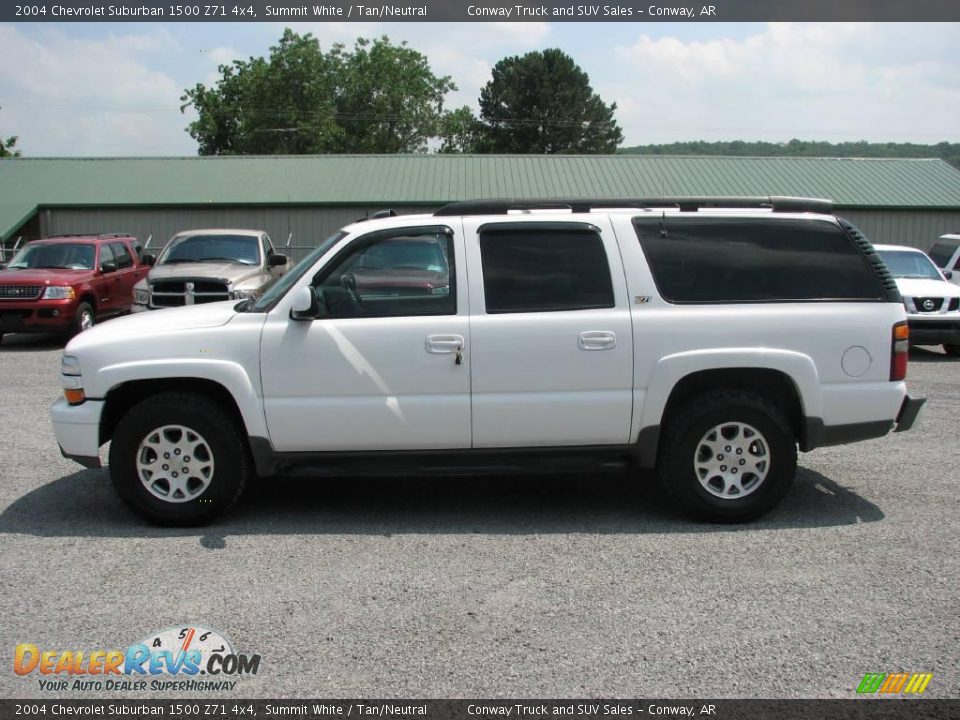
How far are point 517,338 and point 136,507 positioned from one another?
2.57 metres

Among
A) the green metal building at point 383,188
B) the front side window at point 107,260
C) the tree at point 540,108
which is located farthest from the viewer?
the tree at point 540,108

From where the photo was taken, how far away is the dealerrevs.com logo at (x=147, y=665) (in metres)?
3.79

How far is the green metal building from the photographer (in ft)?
95.7

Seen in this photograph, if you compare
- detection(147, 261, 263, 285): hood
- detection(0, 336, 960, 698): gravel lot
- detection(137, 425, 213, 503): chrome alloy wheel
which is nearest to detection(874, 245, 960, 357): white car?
detection(0, 336, 960, 698): gravel lot

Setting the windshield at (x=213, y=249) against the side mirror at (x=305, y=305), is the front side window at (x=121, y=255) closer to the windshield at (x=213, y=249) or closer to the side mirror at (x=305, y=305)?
the windshield at (x=213, y=249)

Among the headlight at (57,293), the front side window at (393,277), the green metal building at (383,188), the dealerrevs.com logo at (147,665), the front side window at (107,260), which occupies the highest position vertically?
the green metal building at (383,188)

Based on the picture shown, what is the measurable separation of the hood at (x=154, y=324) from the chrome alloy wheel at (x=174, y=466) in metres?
0.63

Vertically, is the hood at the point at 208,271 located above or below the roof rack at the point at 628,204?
below

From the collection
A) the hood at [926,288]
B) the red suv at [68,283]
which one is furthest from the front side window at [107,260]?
the hood at [926,288]

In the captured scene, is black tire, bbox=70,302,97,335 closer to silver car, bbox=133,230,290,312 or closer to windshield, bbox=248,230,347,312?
silver car, bbox=133,230,290,312

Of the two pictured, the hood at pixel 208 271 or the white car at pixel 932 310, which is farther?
the hood at pixel 208 271

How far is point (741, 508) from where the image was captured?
18.8 feet

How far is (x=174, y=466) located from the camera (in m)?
5.68

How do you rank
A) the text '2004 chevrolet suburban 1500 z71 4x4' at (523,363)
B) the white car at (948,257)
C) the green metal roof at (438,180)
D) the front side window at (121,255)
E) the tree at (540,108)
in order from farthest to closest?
the tree at (540,108), the green metal roof at (438,180), the front side window at (121,255), the white car at (948,257), the text '2004 chevrolet suburban 1500 z71 4x4' at (523,363)
